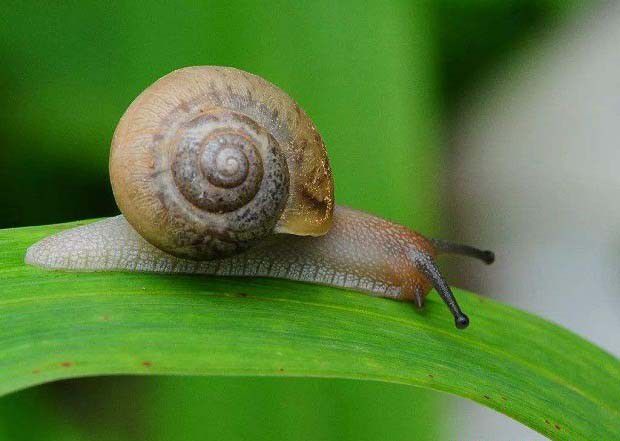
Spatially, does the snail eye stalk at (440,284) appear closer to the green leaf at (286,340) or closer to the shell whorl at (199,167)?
the green leaf at (286,340)

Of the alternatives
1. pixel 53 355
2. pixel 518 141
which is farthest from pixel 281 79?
pixel 518 141

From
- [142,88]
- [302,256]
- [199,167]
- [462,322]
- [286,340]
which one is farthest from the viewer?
[142,88]

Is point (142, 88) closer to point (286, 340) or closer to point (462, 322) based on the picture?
point (286, 340)

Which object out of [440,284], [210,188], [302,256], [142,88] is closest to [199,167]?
[210,188]

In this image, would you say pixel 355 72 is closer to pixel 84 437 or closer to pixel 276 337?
pixel 276 337

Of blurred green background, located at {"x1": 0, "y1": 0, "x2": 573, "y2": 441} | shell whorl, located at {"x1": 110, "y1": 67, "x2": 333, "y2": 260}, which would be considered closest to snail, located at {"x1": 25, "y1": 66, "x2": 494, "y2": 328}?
shell whorl, located at {"x1": 110, "y1": 67, "x2": 333, "y2": 260}

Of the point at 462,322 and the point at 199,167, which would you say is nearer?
the point at 199,167

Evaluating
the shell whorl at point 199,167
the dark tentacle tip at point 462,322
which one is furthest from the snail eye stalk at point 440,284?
the shell whorl at point 199,167
